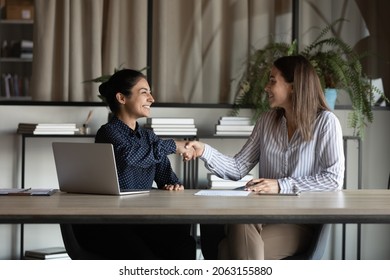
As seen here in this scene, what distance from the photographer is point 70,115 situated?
5.69m

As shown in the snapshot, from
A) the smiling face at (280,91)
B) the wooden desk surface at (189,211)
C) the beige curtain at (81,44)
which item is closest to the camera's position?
the wooden desk surface at (189,211)

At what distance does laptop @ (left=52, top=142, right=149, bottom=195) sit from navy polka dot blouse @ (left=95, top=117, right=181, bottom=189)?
183 millimetres

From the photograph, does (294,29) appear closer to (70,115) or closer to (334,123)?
(70,115)

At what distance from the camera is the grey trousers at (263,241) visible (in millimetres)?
3215

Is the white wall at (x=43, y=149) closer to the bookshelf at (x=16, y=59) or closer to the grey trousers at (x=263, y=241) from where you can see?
the bookshelf at (x=16, y=59)

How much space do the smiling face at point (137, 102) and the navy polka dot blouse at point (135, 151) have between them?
77 millimetres

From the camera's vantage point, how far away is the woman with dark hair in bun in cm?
340

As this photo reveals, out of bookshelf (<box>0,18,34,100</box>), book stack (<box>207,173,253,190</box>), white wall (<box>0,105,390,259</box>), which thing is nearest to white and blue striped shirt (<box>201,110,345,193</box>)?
book stack (<box>207,173,253,190</box>)

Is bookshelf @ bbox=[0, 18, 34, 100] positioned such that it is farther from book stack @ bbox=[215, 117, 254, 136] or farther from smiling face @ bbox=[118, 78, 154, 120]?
smiling face @ bbox=[118, 78, 154, 120]

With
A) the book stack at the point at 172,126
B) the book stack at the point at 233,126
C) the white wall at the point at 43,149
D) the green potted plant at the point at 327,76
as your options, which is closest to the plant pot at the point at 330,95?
the green potted plant at the point at 327,76

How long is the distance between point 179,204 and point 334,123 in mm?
1028

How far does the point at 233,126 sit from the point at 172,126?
0.42 m
